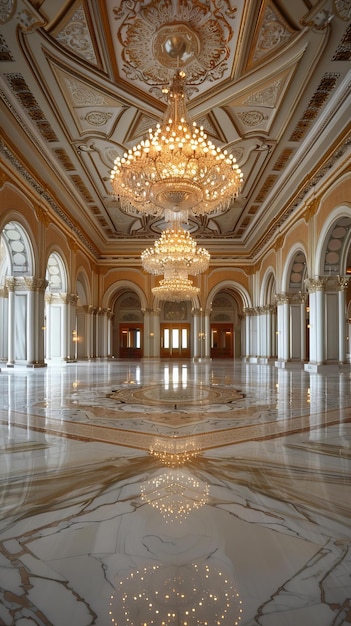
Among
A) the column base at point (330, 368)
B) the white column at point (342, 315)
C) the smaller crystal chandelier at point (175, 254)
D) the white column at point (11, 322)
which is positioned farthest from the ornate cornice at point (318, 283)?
the white column at point (11, 322)

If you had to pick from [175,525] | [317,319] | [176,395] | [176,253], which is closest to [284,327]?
[317,319]

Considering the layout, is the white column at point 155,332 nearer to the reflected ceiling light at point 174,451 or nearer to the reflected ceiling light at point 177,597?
the reflected ceiling light at point 174,451

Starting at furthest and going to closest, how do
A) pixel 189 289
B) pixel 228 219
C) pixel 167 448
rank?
pixel 228 219
pixel 189 289
pixel 167 448

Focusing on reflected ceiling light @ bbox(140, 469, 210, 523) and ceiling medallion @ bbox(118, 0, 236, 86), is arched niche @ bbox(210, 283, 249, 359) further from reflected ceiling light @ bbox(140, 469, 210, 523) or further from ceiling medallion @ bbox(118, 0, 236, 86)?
reflected ceiling light @ bbox(140, 469, 210, 523)

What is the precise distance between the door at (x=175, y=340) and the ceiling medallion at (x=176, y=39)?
20.6 m

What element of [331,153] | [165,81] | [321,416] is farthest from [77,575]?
[331,153]

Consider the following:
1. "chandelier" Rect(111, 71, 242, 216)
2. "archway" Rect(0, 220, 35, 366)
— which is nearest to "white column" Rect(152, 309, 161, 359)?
"archway" Rect(0, 220, 35, 366)

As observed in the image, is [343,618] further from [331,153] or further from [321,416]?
[331,153]

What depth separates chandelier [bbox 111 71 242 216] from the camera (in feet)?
23.9

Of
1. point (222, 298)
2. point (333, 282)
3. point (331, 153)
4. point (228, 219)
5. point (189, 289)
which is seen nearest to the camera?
point (331, 153)

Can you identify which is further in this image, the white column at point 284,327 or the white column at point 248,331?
the white column at point 248,331

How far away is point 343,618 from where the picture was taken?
44.0 inches

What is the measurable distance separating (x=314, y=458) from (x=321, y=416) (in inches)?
66.3

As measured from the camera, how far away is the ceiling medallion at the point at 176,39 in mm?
6250
